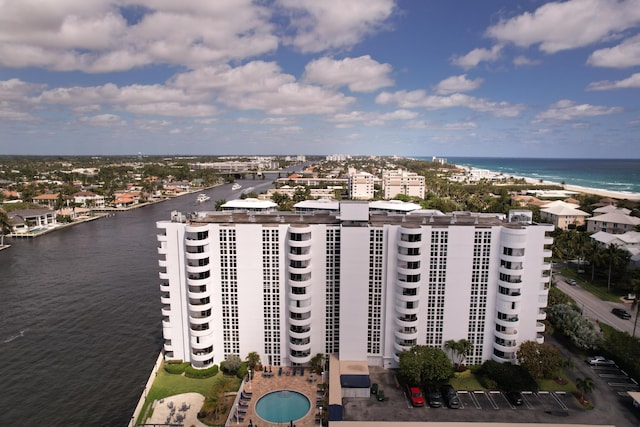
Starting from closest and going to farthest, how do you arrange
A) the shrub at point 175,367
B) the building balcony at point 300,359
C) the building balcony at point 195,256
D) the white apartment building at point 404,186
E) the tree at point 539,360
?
1. the tree at point 539,360
2. the building balcony at point 195,256
3. the shrub at point 175,367
4. the building balcony at point 300,359
5. the white apartment building at point 404,186

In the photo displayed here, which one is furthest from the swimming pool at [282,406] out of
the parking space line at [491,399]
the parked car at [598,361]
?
the parked car at [598,361]

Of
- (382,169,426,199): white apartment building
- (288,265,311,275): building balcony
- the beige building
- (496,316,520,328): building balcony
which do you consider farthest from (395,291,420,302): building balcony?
(382,169,426,199): white apartment building

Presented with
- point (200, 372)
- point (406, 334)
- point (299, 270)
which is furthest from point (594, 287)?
point (200, 372)

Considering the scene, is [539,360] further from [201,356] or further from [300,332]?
[201,356]

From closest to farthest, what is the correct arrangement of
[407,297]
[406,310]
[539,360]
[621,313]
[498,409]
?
1. [498,409]
2. [539,360]
3. [407,297]
4. [406,310]
5. [621,313]

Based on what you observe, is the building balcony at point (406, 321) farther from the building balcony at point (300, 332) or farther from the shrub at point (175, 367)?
the shrub at point (175, 367)

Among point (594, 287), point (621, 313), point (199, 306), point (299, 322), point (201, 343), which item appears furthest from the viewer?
point (594, 287)

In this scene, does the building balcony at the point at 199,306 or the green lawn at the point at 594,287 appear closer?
the building balcony at the point at 199,306
